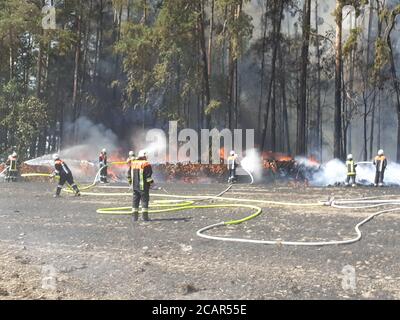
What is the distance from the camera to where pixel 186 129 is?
3306 centimetres

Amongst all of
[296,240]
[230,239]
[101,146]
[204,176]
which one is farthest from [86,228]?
[101,146]

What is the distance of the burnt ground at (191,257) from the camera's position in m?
7.12

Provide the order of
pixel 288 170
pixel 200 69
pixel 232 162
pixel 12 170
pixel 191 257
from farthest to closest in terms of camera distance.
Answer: pixel 200 69 < pixel 288 170 < pixel 12 170 < pixel 232 162 < pixel 191 257

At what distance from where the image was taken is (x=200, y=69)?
31.7 m

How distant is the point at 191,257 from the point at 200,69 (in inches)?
942

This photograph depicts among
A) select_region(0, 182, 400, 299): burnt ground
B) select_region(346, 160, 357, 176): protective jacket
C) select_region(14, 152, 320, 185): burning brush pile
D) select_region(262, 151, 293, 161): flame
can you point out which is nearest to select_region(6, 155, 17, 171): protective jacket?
select_region(14, 152, 320, 185): burning brush pile

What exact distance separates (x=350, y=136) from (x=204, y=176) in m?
18.8

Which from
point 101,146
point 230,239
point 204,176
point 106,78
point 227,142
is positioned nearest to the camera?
point 230,239

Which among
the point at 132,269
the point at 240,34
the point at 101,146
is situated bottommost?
the point at 132,269

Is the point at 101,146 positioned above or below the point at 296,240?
above

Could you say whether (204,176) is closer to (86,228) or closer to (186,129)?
(186,129)

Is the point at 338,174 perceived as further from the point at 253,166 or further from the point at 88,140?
the point at 88,140

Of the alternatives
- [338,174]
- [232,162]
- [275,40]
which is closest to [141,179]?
[232,162]

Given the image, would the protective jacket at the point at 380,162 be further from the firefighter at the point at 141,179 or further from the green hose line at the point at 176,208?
the firefighter at the point at 141,179
